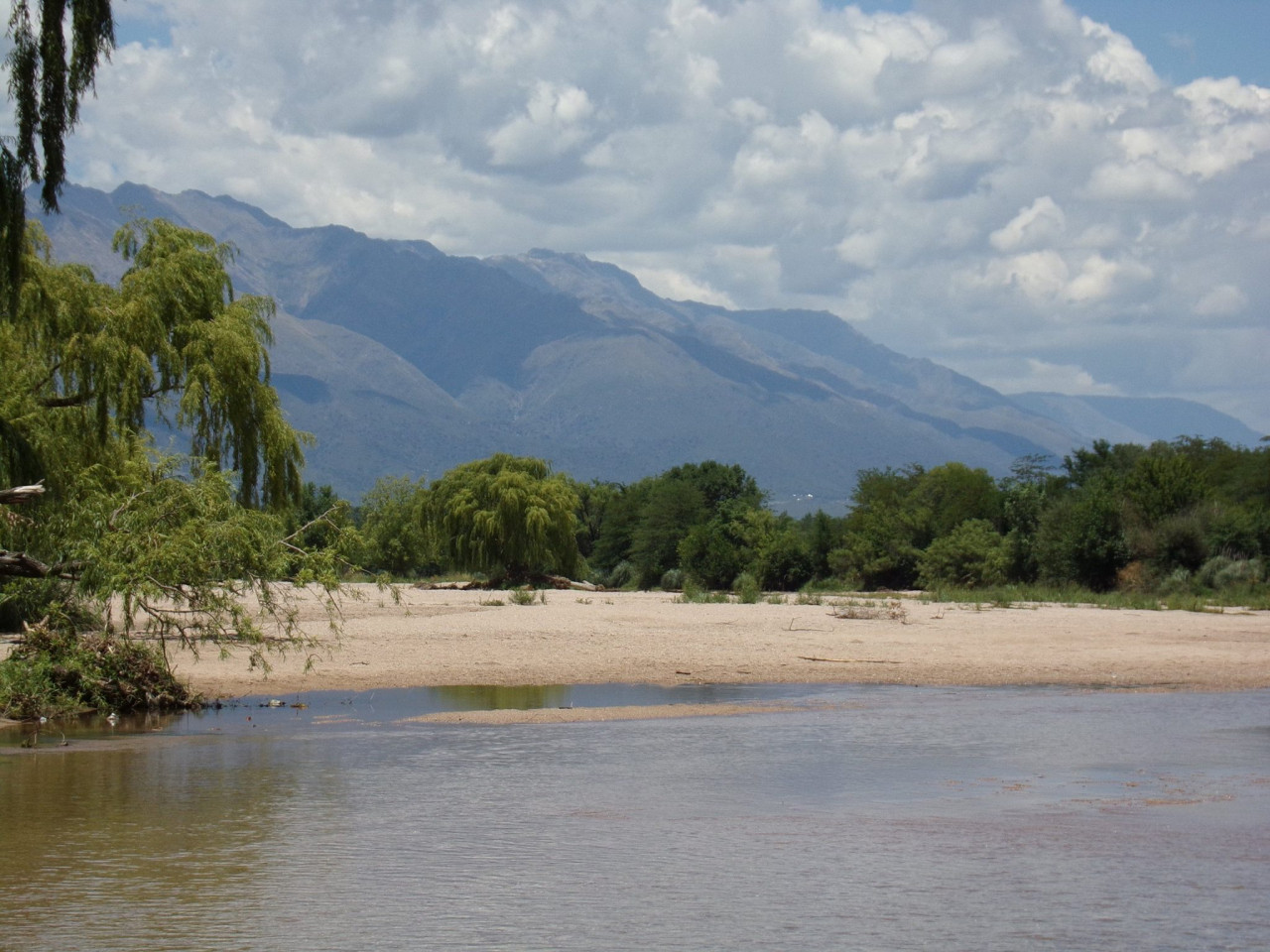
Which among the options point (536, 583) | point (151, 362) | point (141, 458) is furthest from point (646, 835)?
point (536, 583)

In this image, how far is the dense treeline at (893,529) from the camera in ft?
161

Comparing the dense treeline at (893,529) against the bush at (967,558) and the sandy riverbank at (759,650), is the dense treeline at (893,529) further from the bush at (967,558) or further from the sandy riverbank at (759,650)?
the sandy riverbank at (759,650)

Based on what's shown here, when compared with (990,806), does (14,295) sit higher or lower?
higher

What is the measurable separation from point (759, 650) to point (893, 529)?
36.9 meters

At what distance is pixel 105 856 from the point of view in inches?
426

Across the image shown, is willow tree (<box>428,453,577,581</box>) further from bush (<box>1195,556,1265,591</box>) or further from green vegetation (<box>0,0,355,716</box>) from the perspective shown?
green vegetation (<box>0,0,355,716</box>)

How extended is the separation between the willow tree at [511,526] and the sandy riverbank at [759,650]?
2435cm

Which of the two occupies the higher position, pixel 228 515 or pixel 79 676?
pixel 228 515

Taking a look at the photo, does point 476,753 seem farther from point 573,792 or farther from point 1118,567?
point 1118,567

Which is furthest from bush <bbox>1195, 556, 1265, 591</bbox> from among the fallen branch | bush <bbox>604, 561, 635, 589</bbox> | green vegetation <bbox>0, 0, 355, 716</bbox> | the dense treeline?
the fallen branch

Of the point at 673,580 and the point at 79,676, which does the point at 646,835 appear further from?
the point at 673,580

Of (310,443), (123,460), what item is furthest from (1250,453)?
(123,460)

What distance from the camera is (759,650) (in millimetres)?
27641

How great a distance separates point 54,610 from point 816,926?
40.4 ft
